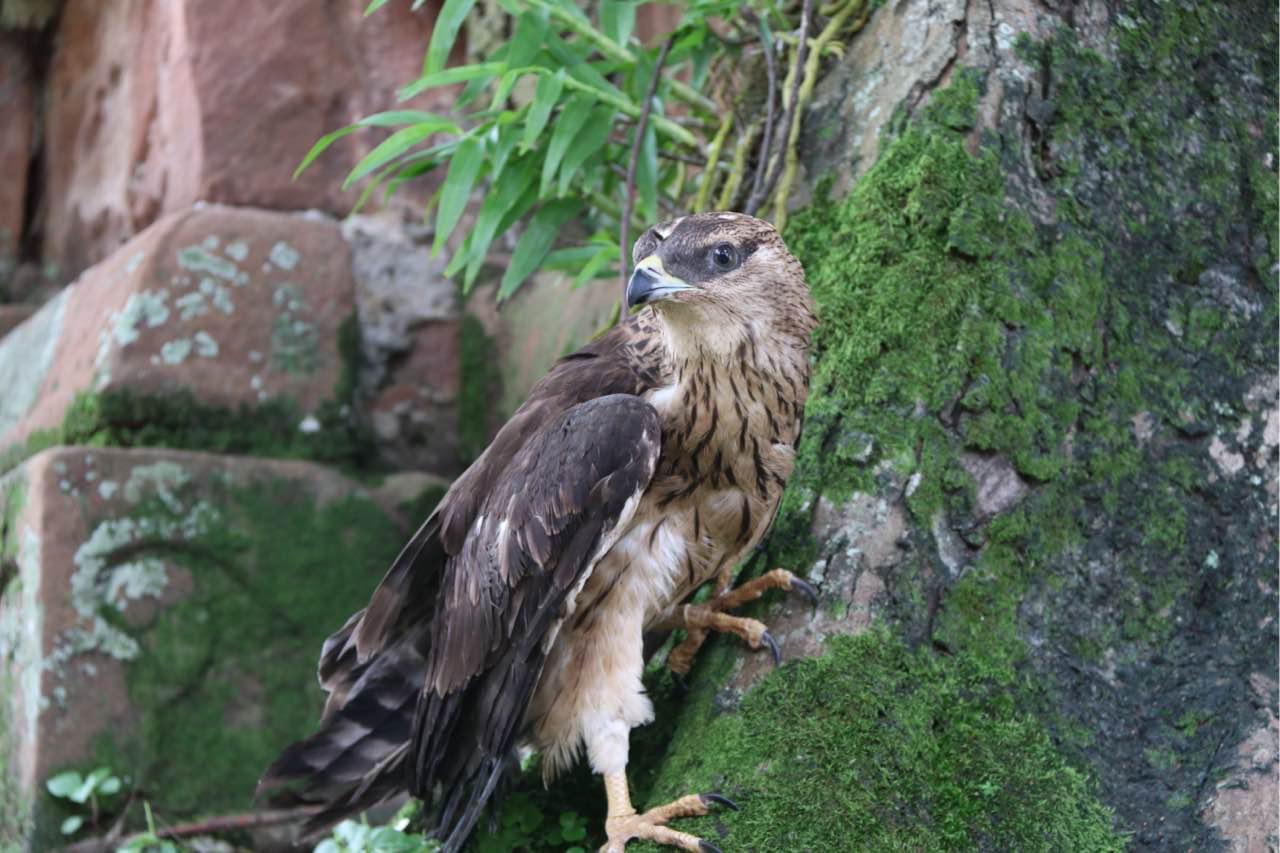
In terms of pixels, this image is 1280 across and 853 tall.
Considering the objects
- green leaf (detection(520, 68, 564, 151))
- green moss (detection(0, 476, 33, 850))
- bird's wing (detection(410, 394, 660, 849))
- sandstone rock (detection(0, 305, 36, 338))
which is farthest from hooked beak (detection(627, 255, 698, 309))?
sandstone rock (detection(0, 305, 36, 338))

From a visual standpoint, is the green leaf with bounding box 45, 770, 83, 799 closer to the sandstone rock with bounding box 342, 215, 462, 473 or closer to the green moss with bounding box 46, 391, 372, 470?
the green moss with bounding box 46, 391, 372, 470

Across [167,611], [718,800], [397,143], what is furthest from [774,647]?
[167,611]

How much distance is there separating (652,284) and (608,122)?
1163mm

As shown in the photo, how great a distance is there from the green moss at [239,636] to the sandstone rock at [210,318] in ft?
1.40

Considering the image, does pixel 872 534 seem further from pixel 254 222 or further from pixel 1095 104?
pixel 254 222

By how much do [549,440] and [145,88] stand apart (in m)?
3.77

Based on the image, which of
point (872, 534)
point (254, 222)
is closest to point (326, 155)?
point (254, 222)

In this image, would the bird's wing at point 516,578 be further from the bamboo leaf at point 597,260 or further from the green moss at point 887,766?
the bamboo leaf at point 597,260

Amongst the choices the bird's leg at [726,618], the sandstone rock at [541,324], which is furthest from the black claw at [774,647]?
the sandstone rock at [541,324]

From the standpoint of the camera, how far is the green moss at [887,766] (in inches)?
87.9

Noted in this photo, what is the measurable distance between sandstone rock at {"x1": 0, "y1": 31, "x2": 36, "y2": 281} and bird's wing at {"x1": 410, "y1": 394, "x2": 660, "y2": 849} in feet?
16.2

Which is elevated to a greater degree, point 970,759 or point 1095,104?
point 1095,104

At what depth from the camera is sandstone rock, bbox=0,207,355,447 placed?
4438 mm

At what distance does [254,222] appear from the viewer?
15.5ft
